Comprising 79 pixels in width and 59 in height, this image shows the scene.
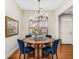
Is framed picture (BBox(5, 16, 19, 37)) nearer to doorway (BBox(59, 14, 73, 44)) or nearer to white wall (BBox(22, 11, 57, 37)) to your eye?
white wall (BBox(22, 11, 57, 37))

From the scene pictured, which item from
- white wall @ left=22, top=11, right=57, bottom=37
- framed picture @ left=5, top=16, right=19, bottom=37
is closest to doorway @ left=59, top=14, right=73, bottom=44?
white wall @ left=22, top=11, right=57, bottom=37

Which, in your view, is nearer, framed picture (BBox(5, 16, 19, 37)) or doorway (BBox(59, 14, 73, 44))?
framed picture (BBox(5, 16, 19, 37))

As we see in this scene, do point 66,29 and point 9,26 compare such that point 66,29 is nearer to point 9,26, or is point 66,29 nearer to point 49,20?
point 49,20

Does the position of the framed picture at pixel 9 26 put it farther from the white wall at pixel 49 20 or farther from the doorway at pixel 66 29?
the doorway at pixel 66 29

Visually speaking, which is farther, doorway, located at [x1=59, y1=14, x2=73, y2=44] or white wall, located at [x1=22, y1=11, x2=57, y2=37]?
white wall, located at [x1=22, y1=11, x2=57, y2=37]

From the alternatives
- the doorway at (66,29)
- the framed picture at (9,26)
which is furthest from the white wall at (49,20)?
the framed picture at (9,26)

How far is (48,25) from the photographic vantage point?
24.6 feet

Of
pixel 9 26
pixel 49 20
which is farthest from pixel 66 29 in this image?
pixel 9 26

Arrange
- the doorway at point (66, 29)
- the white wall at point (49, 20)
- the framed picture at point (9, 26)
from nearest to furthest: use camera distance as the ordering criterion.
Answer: the framed picture at point (9, 26) < the doorway at point (66, 29) < the white wall at point (49, 20)

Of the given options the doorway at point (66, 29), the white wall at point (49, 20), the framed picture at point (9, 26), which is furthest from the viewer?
the white wall at point (49, 20)

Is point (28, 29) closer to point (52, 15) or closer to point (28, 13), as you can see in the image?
point (28, 13)

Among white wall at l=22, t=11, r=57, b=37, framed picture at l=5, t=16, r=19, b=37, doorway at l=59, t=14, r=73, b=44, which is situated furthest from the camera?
white wall at l=22, t=11, r=57, b=37

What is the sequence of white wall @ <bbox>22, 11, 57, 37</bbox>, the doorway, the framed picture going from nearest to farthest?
the framed picture, the doorway, white wall @ <bbox>22, 11, 57, 37</bbox>
